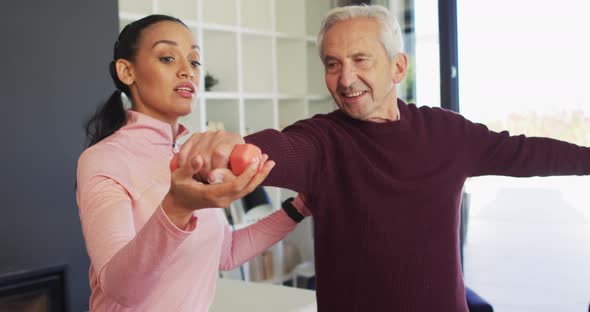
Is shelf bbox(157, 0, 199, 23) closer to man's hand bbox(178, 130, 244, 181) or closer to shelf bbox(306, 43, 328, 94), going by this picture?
shelf bbox(306, 43, 328, 94)

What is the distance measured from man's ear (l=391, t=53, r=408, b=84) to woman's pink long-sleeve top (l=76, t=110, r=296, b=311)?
442 mm

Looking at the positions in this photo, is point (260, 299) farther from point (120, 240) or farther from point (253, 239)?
point (120, 240)

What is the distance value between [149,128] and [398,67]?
61cm

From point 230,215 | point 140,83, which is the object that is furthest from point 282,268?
point 140,83

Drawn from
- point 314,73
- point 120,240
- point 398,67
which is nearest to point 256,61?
point 314,73

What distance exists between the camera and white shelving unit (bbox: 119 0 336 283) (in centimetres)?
374

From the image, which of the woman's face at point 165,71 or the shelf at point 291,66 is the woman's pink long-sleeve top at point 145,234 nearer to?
the woman's face at point 165,71

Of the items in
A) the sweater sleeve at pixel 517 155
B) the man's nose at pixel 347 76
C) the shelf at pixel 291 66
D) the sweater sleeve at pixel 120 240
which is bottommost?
the sweater sleeve at pixel 120 240

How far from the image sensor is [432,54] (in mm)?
4105

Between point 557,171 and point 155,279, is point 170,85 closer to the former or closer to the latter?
point 155,279

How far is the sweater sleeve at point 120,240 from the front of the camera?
0.77 meters

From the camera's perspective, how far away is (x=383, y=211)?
3.95ft

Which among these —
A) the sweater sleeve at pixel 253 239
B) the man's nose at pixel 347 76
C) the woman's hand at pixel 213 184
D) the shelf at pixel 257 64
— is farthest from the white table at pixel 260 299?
the shelf at pixel 257 64

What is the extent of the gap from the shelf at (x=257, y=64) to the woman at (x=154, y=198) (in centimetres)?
271
